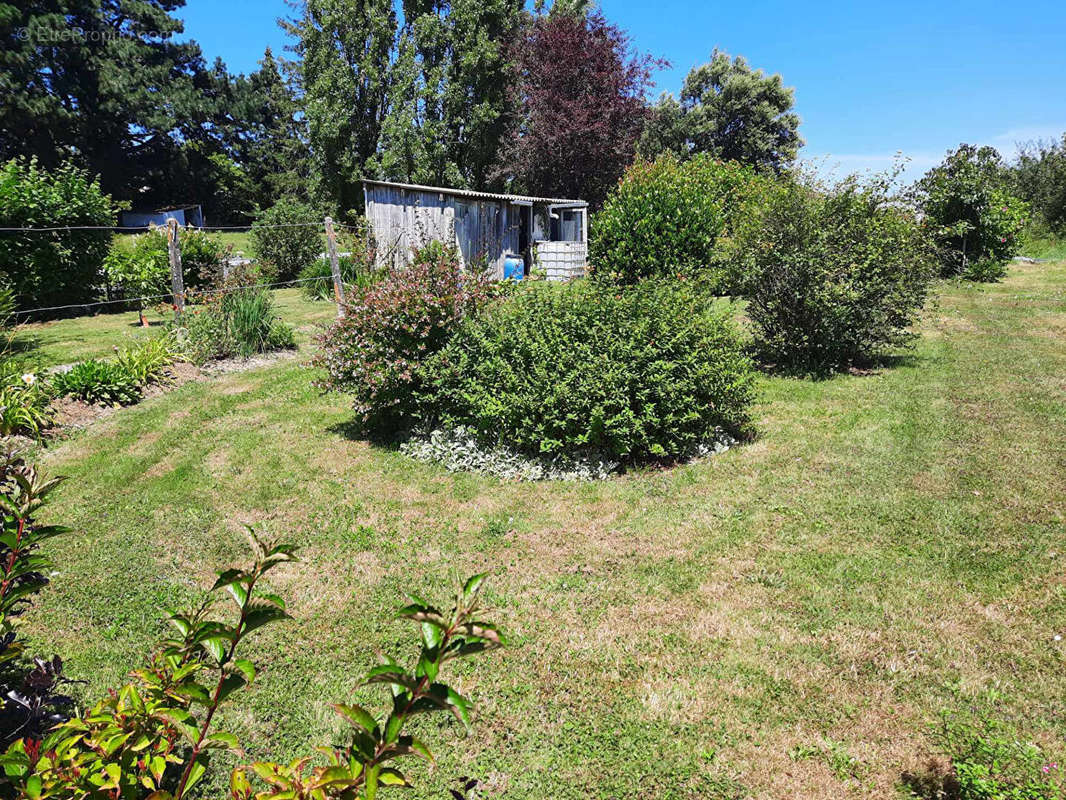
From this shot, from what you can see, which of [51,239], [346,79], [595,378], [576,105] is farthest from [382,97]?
[595,378]

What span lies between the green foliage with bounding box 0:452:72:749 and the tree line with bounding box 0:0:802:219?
24637 millimetres

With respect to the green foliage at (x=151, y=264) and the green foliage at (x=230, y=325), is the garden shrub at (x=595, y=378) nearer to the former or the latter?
the green foliage at (x=230, y=325)

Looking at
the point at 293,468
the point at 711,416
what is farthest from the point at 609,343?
the point at 293,468

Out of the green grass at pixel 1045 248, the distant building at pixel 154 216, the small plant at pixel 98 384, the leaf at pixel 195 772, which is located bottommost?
the small plant at pixel 98 384

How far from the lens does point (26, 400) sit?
6.64m

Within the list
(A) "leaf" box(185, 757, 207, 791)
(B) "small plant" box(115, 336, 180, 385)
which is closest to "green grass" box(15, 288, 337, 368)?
(B) "small plant" box(115, 336, 180, 385)

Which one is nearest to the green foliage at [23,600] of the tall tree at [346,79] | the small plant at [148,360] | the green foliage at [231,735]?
the green foliage at [231,735]

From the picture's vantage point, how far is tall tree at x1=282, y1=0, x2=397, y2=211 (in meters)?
25.8

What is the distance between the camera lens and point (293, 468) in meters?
6.02

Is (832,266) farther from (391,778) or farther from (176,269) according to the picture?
(176,269)

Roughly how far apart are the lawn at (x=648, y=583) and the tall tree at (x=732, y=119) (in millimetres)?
35549

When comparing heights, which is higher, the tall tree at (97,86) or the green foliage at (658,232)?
the tall tree at (97,86)

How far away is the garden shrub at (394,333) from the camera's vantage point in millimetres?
6277

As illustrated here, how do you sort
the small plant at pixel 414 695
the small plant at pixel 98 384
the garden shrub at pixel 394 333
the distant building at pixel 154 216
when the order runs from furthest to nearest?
the distant building at pixel 154 216, the small plant at pixel 98 384, the garden shrub at pixel 394 333, the small plant at pixel 414 695
